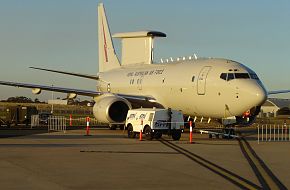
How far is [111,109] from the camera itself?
1374 inches

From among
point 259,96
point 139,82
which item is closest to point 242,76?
point 259,96

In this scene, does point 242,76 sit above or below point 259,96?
above

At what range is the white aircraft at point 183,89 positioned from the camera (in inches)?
1113

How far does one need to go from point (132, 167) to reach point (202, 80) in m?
16.1

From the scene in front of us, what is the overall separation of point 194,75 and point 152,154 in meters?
13.1

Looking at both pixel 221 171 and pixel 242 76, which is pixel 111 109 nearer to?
pixel 242 76

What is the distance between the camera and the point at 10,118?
46.8 metres

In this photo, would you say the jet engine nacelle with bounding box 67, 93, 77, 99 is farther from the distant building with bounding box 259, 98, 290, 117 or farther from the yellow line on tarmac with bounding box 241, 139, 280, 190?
the distant building with bounding box 259, 98, 290, 117

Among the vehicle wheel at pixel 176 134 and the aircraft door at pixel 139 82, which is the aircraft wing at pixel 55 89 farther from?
the vehicle wheel at pixel 176 134

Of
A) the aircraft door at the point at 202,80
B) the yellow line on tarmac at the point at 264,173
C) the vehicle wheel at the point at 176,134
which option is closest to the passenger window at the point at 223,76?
the aircraft door at the point at 202,80

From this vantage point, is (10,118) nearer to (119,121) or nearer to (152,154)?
(119,121)

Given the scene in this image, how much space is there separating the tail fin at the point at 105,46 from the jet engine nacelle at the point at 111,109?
40.7ft

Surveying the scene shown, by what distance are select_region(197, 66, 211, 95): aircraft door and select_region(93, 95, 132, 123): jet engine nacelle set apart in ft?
19.8

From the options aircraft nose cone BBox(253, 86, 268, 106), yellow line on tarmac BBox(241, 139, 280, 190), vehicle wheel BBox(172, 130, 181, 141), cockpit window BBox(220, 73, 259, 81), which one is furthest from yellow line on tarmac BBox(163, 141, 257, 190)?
cockpit window BBox(220, 73, 259, 81)
